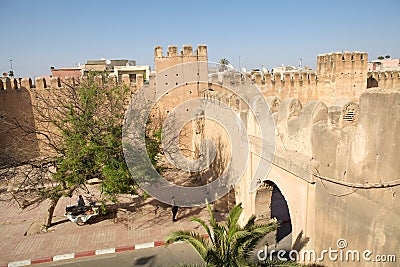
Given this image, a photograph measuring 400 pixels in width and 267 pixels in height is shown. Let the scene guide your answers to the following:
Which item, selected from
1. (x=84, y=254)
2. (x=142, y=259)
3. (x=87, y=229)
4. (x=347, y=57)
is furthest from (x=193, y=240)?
(x=347, y=57)

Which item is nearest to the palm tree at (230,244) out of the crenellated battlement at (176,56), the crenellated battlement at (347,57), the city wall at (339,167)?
the city wall at (339,167)

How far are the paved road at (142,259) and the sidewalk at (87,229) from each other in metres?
0.34

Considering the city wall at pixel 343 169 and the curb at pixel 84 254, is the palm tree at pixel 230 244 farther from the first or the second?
the curb at pixel 84 254

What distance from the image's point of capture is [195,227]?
30.2 ft

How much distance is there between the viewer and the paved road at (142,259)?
294 inches

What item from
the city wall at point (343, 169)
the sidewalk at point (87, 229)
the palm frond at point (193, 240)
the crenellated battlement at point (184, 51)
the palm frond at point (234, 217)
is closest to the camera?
the city wall at point (343, 169)

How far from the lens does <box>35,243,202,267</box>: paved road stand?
24.5 ft

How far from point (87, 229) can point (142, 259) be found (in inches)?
104

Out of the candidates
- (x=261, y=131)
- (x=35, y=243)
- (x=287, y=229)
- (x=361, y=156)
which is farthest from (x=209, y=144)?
(x=361, y=156)

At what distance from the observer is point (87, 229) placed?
923 centimetres

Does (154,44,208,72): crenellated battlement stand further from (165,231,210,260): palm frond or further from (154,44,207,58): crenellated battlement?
(165,231,210,260): palm frond

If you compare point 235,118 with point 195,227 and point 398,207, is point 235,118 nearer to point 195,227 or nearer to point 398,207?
point 195,227

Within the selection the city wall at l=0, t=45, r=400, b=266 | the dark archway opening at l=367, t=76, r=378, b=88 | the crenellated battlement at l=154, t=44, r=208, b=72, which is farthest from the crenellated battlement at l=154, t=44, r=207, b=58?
the dark archway opening at l=367, t=76, r=378, b=88

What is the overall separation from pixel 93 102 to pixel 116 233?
14.1 ft
